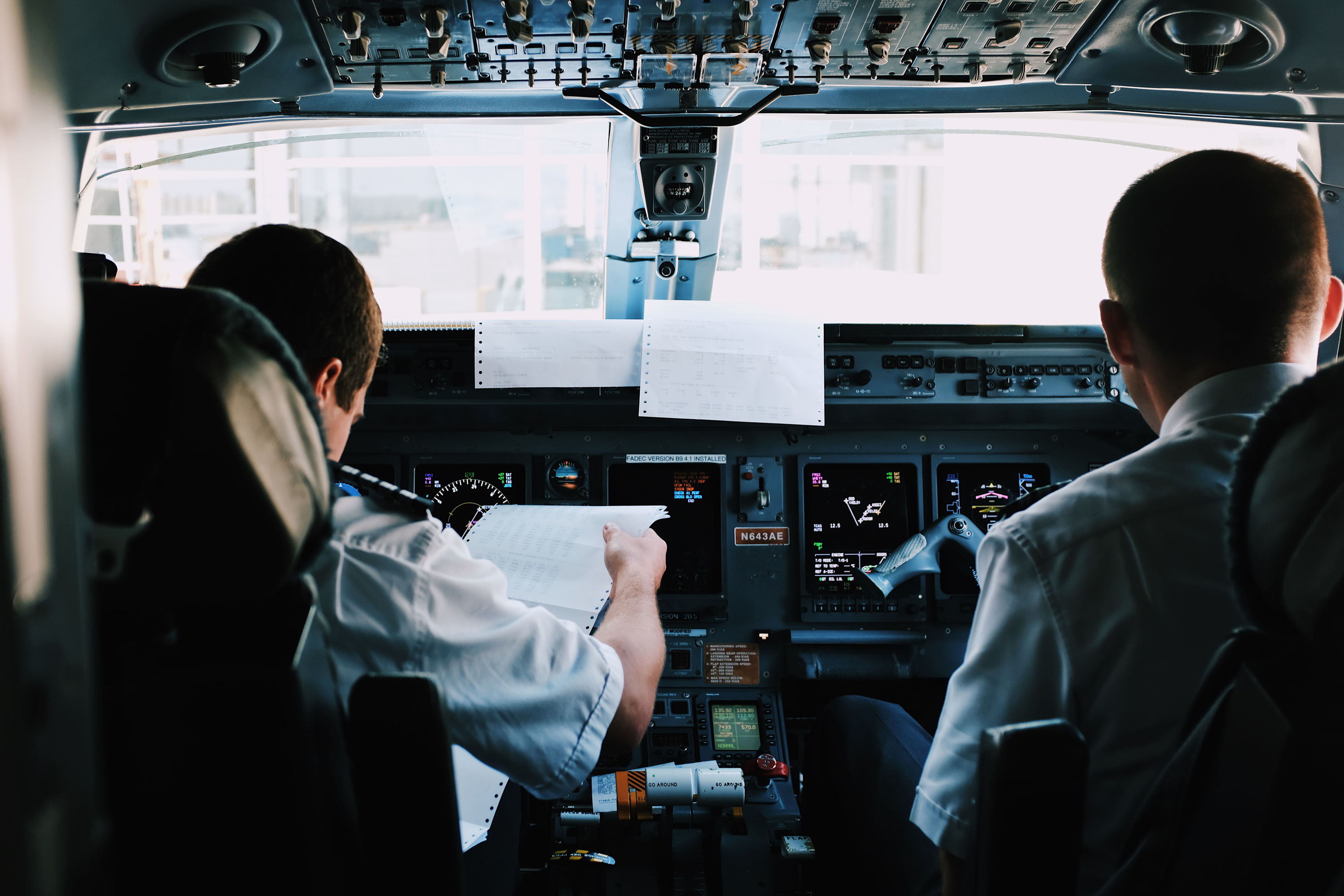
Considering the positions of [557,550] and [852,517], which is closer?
[557,550]

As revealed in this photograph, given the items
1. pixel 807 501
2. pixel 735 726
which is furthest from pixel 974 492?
pixel 735 726

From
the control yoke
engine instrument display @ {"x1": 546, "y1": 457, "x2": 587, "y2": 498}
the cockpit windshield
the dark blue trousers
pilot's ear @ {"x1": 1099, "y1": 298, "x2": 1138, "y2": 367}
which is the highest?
the cockpit windshield

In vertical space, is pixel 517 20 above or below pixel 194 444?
above

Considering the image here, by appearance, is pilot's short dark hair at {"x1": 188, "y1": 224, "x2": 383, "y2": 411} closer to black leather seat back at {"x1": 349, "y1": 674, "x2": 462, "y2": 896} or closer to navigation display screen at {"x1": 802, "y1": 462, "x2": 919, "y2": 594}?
black leather seat back at {"x1": 349, "y1": 674, "x2": 462, "y2": 896}

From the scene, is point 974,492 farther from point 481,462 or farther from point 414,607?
point 414,607

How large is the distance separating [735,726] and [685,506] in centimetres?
66

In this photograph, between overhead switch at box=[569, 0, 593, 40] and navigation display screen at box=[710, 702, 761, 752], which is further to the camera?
navigation display screen at box=[710, 702, 761, 752]

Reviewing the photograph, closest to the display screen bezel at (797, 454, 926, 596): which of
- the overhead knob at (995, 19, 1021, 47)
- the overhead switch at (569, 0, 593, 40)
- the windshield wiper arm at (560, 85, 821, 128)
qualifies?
the windshield wiper arm at (560, 85, 821, 128)

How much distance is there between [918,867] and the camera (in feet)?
4.94

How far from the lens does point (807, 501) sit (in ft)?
9.18

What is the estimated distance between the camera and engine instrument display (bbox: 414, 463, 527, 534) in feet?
9.14

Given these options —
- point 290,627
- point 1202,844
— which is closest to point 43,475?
point 290,627

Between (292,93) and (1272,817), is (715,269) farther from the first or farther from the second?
(1272,817)

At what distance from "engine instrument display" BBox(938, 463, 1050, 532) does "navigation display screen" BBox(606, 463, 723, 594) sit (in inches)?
27.4
